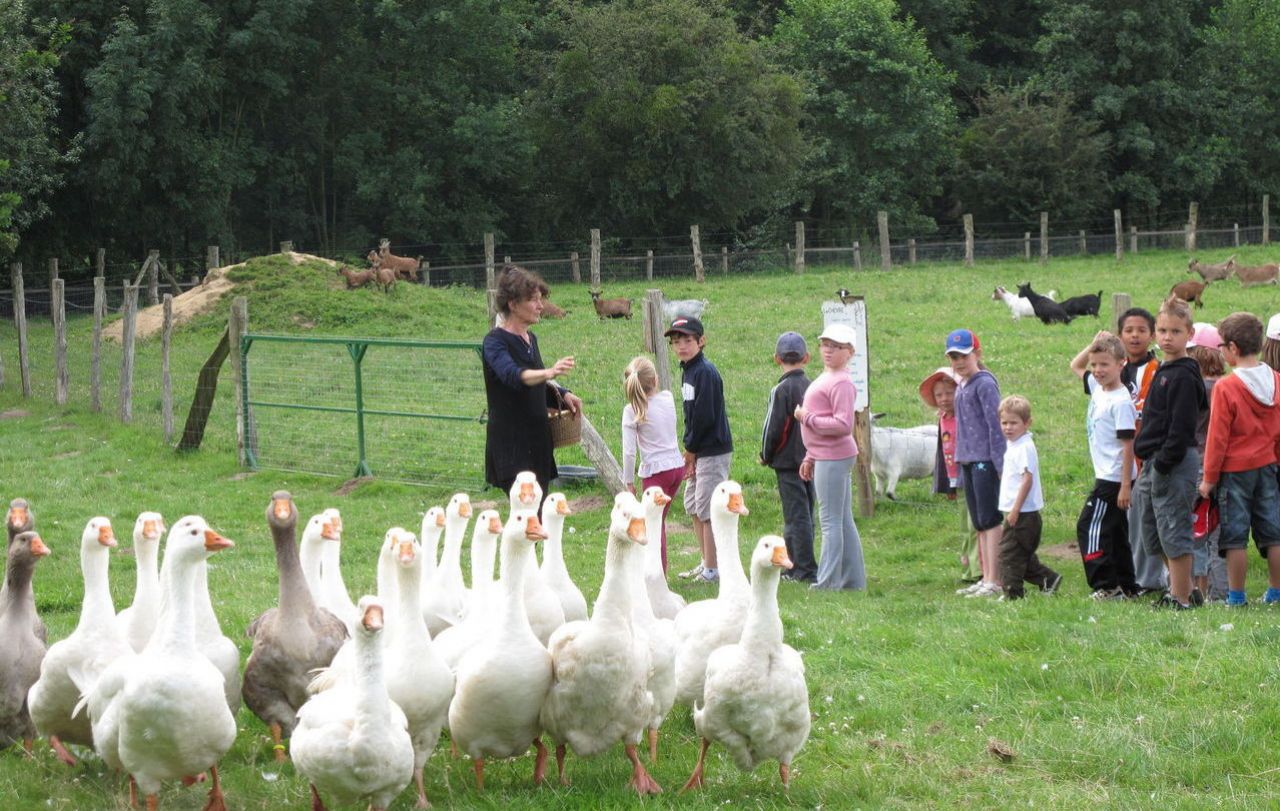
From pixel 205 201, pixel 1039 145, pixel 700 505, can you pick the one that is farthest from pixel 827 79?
pixel 700 505

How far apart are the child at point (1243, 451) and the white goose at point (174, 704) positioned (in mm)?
5871

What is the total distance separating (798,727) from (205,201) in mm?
39064

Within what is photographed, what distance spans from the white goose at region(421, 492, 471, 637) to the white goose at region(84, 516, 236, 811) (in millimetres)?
1597

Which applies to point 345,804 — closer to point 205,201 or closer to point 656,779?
point 656,779

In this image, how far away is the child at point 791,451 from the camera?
32.7ft

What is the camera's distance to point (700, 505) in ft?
33.3

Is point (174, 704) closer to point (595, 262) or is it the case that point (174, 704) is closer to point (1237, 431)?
point (1237, 431)

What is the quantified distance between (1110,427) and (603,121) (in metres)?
37.5

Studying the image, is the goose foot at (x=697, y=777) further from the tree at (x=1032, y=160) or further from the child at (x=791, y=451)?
the tree at (x=1032, y=160)

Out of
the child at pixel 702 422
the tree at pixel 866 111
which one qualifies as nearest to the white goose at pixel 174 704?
the child at pixel 702 422

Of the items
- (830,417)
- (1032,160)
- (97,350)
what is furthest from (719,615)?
(1032,160)

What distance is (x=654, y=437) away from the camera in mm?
9648

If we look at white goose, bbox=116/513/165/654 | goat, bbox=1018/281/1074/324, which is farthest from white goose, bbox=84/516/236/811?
goat, bbox=1018/281/1074/324

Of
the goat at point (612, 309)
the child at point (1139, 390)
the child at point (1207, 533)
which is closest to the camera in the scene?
the child at point (1207, 533)
